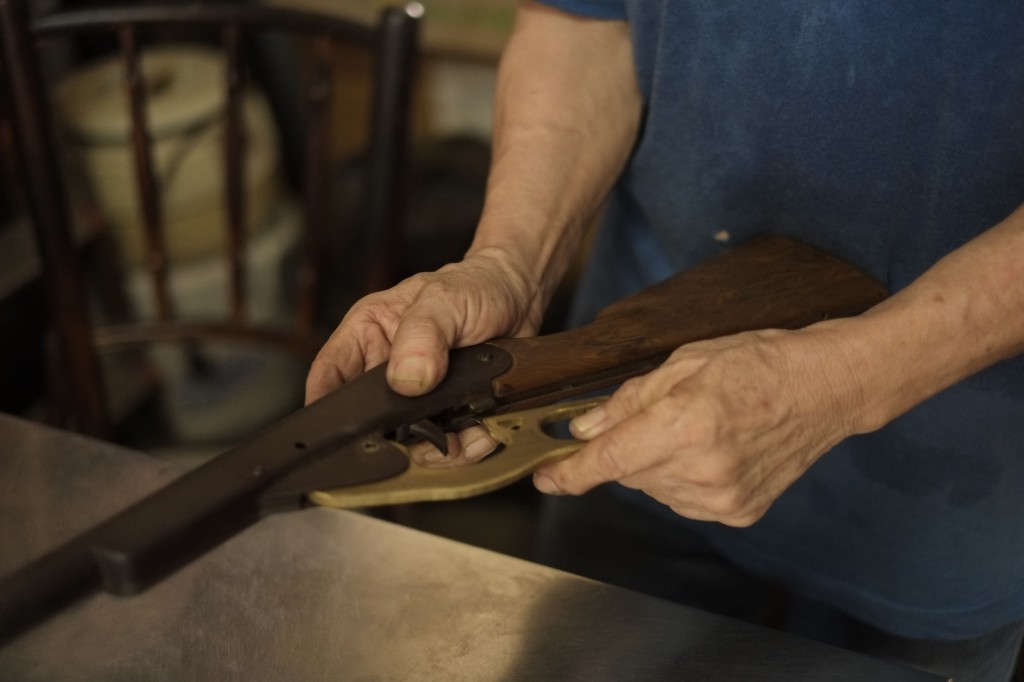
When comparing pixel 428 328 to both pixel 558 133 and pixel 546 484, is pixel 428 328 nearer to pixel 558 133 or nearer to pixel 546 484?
pixel 546 484

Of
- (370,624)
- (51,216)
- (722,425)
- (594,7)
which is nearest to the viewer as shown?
(722,425)

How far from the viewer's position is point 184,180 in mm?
1562

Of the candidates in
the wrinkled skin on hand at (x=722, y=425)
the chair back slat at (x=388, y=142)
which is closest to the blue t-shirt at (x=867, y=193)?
the wrinkled skin on hand at (x=722, y=425)

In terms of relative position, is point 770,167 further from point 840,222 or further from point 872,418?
point 872,418

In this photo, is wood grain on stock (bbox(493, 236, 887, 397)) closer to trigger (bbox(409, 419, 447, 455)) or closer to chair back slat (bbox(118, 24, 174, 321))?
trigger (bbox(409, 419, 447, 455))

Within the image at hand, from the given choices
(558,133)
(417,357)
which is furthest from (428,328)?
(558,133)

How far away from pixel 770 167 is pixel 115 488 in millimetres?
536

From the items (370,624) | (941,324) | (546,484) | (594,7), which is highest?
(594,7)

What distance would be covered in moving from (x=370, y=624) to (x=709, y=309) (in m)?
0.31

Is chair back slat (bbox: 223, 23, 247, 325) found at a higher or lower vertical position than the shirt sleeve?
lower

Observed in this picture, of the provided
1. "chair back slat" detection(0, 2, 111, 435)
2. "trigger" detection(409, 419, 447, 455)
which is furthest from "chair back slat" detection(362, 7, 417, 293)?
"trigger" detection(409, 419, 447, 455)

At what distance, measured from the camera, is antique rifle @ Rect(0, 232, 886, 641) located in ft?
1.59

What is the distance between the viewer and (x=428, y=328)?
2.02 feet

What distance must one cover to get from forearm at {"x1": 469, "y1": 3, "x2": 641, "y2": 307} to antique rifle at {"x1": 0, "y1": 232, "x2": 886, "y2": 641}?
0.40 ft
